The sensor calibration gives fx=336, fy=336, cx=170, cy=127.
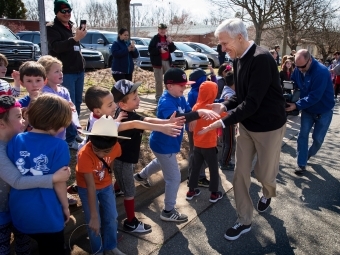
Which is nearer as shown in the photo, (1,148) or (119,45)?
(1,148)

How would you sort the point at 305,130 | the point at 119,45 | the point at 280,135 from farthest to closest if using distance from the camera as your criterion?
1. the point at 119,45
2. the point at 305,130
3. the point at 280,135

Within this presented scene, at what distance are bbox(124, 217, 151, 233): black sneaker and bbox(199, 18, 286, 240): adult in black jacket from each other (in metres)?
0.83

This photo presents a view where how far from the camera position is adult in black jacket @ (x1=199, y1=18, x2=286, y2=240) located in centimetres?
316

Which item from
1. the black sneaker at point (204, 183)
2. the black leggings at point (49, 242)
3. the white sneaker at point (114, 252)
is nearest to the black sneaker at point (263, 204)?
the black sneaker at point (204, 183)

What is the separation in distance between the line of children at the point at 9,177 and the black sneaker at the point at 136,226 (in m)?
1.13

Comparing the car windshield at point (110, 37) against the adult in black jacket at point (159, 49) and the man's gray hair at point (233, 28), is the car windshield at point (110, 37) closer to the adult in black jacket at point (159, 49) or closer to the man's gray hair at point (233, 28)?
the adult in black jacket at point (159, 49)

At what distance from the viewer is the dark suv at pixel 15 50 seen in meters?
11.8

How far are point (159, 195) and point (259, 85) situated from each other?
204 centimetres

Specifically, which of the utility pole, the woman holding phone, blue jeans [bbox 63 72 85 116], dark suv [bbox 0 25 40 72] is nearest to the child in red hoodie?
blue jeans [bbox 63 72 85 116]

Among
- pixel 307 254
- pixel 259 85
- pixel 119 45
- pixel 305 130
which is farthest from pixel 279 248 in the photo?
pixel 119 45

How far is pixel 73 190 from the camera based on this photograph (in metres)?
3.73

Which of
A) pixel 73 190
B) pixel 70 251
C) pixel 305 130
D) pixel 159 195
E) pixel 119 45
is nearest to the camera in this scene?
pixel 70 251

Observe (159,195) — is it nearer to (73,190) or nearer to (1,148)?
(73,190)

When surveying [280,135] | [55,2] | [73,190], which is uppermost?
[55,2]
